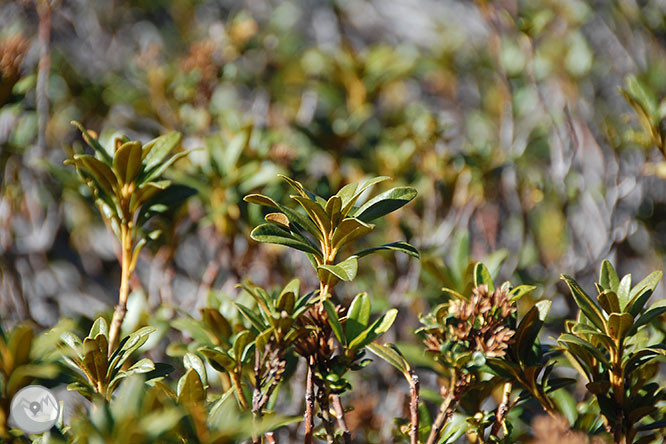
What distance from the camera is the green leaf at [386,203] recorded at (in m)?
0.80

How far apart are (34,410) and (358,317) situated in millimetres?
440

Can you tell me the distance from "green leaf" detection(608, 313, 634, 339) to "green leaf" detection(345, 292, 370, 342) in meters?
0.32

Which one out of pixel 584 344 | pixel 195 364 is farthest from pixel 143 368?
pixel 584 344

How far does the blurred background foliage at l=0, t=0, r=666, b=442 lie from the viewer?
1.33m

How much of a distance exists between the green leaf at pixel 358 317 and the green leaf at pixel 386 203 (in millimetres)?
113

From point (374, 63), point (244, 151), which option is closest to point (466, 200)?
point (374, 63)

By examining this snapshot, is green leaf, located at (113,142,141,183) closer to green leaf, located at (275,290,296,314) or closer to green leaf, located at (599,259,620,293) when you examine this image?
green leaf, located at (275,290,296,314)

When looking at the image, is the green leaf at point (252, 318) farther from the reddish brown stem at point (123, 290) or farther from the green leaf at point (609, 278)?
the green leaf at point (609, 278)

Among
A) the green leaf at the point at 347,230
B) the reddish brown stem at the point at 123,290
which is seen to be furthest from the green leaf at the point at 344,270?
the reddish brown stem at the point at 123,290

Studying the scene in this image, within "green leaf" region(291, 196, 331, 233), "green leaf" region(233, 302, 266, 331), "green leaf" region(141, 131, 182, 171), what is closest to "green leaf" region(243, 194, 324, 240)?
"green leaf" region(291, 196, 331, 233)

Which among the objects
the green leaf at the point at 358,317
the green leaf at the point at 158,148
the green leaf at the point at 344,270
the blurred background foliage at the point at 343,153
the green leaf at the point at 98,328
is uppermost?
the green leaf at the point at 158,148

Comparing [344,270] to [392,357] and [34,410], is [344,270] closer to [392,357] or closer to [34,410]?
[392,357]

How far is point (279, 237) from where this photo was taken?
77 cm

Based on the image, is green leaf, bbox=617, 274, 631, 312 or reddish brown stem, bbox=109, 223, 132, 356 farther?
reddish brown stem, bbox=109, 223, 132, 356
